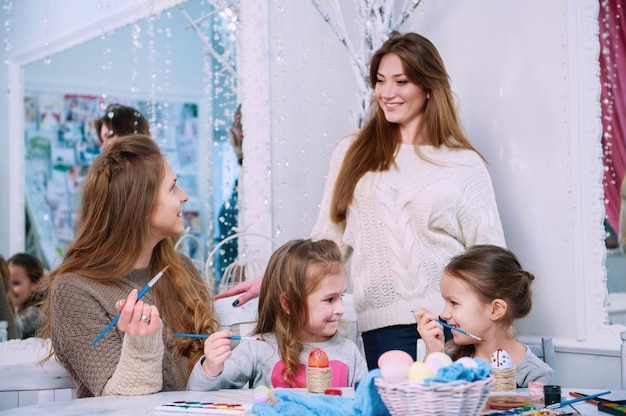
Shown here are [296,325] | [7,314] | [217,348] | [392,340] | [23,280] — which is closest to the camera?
[217,348]

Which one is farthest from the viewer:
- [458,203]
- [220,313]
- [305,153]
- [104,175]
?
[305,153]

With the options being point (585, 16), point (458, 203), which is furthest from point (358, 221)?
point (585, 16)

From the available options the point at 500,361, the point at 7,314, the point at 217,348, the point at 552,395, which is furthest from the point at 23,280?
the point at 552,395

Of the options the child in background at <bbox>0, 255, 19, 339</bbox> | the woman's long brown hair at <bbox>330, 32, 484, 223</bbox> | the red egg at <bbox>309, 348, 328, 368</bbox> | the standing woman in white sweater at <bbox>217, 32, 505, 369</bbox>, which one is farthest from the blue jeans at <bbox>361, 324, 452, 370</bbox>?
the child in background at <bbox>0, 255, 19, 339</bbox>

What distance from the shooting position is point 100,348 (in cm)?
169

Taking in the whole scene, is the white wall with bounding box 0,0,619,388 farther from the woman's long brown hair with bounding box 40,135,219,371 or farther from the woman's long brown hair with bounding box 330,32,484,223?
the woman's long brown hair with bounding box 40,135,219,371

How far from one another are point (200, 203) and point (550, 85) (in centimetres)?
363

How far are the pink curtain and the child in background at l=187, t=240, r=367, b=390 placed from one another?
0.89 metres

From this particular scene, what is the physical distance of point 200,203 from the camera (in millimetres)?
5809

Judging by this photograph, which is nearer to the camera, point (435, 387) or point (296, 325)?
point (435, 387)

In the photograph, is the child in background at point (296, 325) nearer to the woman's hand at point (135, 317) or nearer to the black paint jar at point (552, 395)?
the woman's hand at point (135, 317)

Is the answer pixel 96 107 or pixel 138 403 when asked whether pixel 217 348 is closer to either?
pixel 138 403

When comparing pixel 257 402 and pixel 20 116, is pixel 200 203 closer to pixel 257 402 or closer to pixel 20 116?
pixel 20 116

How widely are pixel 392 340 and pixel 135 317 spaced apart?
905mm
